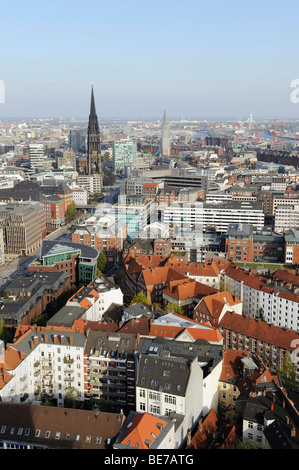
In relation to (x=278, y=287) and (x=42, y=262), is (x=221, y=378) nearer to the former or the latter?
(x=278, y=287)

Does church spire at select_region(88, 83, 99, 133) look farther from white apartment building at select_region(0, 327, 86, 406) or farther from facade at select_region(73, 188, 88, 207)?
white apartment building at select_region(0, 327, 86, 406)

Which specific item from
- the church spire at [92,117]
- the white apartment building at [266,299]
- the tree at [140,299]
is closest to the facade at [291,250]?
the white apartment building at [266,299]

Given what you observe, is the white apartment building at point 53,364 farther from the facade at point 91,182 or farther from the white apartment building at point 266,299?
the facade at point 91,182

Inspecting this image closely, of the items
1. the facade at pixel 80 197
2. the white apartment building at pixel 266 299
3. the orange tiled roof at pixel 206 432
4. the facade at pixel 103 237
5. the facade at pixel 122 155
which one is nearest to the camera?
the orange tiled roof at pixel 206 432

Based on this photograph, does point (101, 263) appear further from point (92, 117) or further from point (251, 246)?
point (92, 117)

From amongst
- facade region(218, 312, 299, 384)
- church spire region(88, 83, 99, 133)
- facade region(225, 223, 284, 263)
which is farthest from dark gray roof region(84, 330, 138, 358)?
church spire region(88, 83, 99, 133)
